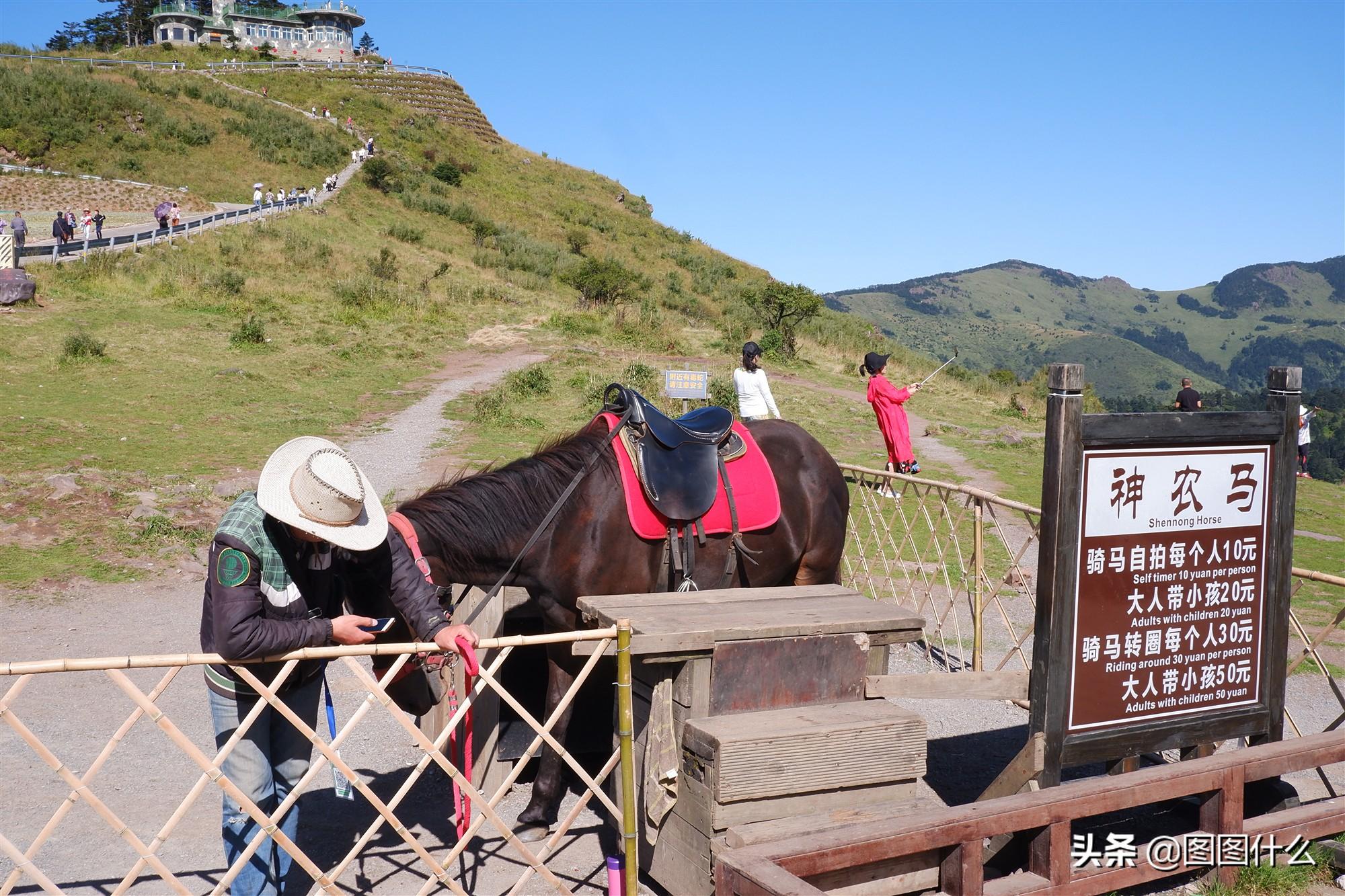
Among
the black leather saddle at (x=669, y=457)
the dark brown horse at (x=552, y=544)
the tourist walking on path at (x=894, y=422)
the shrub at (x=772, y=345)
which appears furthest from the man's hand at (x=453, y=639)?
the shrub at (x=772, y=345)

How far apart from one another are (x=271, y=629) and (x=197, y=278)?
2373 cm

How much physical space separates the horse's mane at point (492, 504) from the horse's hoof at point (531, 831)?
1143mm

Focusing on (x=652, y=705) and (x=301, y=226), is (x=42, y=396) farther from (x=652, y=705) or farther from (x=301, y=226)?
(x=301, y=226)

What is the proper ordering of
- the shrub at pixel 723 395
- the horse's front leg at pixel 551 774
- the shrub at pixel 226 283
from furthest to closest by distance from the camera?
the shrub at pixel 226 283, the shrub at pixel 723 395, the horse's front leg at pixel 551 774

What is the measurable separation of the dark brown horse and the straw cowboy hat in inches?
35.3

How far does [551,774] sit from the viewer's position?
13.7ft

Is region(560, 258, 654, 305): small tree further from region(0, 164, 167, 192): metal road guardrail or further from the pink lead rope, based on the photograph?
the pink lead rope

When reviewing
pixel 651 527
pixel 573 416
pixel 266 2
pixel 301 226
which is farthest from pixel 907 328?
pixel 651 527

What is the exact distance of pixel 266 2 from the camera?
8006 centimetres

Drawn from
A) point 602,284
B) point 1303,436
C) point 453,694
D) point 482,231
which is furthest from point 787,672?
point 482,231

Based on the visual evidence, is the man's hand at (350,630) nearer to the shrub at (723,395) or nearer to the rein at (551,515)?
the rein at (551,515)

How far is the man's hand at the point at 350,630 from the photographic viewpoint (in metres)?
2.99

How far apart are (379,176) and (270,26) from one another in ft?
140

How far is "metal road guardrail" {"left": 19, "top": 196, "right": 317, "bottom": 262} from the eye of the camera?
78.6ft
